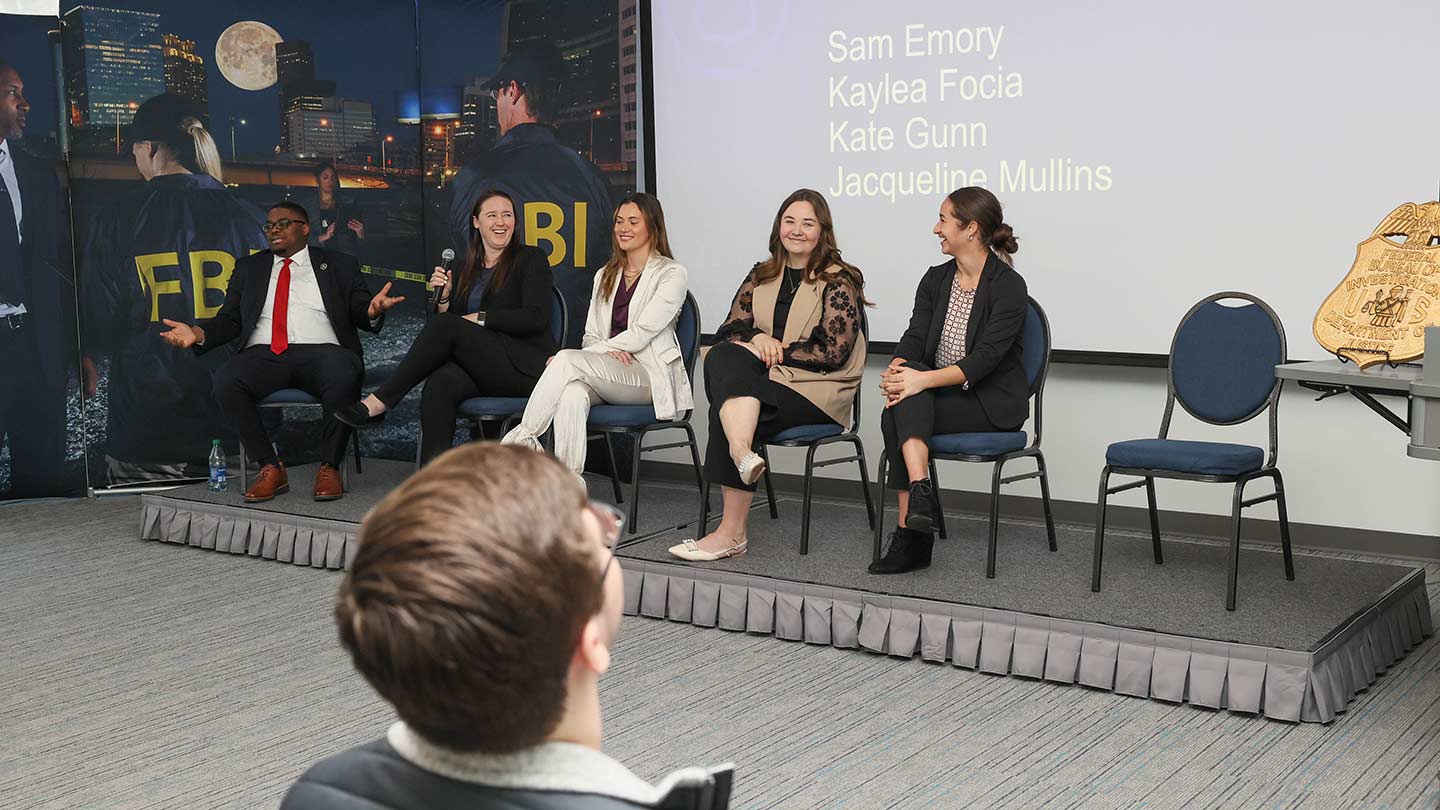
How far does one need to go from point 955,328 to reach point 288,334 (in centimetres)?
297

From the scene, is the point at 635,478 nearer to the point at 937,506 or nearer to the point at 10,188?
the point at 937,506

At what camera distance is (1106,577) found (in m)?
3.83

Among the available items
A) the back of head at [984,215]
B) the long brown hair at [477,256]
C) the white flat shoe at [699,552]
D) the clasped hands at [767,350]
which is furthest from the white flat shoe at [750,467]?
the long brown hair at [477,256]

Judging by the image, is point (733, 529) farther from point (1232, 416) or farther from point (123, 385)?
point (123, 385)

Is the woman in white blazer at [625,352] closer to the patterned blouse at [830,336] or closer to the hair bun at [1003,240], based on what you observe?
the patterned blouse at [830,336]

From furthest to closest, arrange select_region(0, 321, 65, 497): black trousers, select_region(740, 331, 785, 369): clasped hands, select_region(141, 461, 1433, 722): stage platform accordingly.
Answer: select_region(0, 321, 65, 497): black trousers → select_region(740, 331, 785, 369): clasped hands → select_region(141, 461, 1433, 722): stage platform

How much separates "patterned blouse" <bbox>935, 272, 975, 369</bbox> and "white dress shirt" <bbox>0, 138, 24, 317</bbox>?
14.3ft

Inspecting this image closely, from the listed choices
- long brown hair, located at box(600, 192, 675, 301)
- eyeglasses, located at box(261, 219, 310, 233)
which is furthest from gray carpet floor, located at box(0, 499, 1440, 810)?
eyeglasses, located at box(261, 219, 310, 233)

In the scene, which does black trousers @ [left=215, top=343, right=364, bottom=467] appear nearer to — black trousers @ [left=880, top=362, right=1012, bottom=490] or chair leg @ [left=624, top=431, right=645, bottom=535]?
chair leg @ [left=624, top=431, right=645, bottom=535]

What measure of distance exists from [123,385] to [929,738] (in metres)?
4.66

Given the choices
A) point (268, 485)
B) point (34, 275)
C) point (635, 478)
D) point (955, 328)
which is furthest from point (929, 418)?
point (34, 275)

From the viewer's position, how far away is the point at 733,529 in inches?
165

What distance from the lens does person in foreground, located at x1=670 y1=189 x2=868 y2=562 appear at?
4160 mm

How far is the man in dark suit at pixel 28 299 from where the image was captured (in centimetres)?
584
